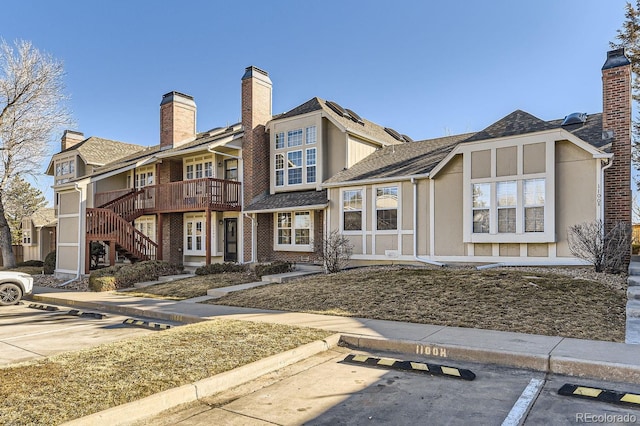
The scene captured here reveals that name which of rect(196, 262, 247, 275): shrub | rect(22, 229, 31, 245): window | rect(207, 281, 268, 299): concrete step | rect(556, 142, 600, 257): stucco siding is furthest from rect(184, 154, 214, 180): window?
rect(22, 229, 31, 245): window

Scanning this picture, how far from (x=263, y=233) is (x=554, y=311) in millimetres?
13465

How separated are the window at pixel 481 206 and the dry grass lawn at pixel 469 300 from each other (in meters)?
1.86

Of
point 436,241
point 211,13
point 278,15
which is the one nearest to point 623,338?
point 436,241

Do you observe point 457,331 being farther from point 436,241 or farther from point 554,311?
point 436,241

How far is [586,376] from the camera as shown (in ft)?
18.1

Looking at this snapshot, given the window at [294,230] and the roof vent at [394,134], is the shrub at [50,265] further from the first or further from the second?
the roof vent at [394,134]

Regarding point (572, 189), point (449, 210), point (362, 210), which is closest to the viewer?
point (572, 189)

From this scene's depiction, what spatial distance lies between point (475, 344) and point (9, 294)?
14.0 meters

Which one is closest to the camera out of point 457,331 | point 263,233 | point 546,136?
point 457,331

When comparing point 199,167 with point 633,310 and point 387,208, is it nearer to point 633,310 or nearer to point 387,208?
point 387,208

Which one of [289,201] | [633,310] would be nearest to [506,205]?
[633,310]

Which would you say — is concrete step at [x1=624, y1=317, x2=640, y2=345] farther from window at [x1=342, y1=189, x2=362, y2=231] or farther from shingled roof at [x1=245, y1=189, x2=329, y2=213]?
shingled roof at [x1=245, y1=189, x2=329, y2=213]

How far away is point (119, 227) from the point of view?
1977 cm

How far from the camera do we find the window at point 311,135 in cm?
1898
